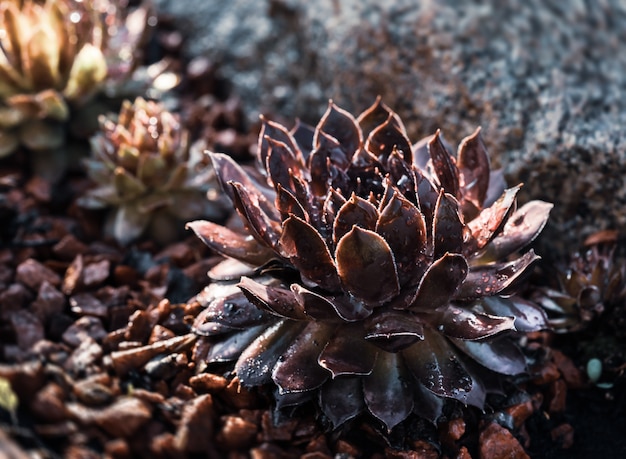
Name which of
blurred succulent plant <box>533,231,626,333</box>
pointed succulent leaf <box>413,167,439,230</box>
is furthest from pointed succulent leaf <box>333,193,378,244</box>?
blurred succulent plant <box>533,231,626,333</box>

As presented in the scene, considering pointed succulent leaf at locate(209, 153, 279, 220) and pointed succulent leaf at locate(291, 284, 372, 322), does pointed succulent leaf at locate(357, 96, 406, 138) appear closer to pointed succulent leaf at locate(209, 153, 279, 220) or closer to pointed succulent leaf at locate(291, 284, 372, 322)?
pointed succulent leaf at locate(209, 153, 279, 220)

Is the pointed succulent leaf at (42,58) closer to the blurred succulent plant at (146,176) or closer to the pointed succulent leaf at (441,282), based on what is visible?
the blurred succulent plant at (146,176)

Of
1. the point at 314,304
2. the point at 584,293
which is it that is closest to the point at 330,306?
the point at 314,304

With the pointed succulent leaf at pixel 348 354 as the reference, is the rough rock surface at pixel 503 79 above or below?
above

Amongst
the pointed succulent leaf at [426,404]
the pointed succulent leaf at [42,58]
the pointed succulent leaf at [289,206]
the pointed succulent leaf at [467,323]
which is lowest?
the pointed succulent leaf at [426,404]

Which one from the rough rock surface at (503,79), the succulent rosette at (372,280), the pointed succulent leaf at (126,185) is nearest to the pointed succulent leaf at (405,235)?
the succulent rosette at (372,280)

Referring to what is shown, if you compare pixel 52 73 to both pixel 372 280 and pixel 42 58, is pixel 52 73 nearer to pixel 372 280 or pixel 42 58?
pixel 42 58

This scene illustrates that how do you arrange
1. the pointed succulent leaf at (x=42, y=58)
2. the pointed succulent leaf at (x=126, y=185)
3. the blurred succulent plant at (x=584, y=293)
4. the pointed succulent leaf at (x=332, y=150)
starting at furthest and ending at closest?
the pointed succulent leaf at (x=42, y=58) < the pointed succulent leaf at (x=126, y=185) < the blurred succulent plant at (x=584, y=293) < the pointed succulent leaf at (x=332, y=150)
